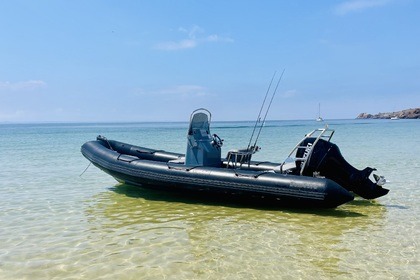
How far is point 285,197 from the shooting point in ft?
21.4

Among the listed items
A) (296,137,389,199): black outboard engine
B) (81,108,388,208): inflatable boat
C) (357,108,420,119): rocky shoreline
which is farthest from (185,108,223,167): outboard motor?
(357,108,420,119): rocky shoreline

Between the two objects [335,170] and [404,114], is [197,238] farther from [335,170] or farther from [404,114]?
[404,114]

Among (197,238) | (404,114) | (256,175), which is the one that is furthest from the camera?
(404,114)

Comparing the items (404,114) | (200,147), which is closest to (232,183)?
(200,147)

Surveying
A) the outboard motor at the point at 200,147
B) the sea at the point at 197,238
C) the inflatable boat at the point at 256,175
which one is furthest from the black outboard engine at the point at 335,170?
the outboard motor at the point at 200,147

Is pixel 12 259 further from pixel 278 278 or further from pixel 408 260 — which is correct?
pixel 408 260

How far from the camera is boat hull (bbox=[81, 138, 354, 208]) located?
6309 mm

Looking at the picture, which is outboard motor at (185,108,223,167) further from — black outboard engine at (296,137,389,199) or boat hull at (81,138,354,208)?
black outboard engine at (296,137,389,199)

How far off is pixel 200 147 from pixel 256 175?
1.69 m

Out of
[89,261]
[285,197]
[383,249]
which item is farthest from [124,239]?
[383,249]

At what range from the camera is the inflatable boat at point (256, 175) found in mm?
6440

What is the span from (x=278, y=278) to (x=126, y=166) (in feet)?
16.3

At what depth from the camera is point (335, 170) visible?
723 centimetres

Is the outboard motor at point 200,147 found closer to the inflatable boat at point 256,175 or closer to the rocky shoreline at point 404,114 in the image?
the inflatable boat at point 256,175
